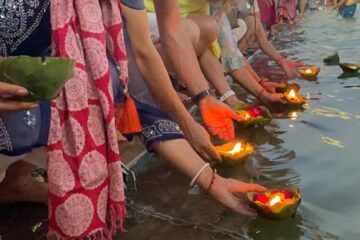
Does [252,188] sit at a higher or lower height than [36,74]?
lower

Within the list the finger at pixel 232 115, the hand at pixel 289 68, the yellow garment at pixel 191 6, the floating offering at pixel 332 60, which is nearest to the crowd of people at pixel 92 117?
the finger at pixel 232 115

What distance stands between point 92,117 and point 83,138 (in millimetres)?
74

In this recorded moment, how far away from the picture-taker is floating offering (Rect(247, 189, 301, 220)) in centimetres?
182

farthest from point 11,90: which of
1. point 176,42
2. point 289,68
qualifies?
point 289,68

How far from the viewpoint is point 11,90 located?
133 centimetres

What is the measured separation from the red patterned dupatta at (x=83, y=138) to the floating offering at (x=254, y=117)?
1.30 metres

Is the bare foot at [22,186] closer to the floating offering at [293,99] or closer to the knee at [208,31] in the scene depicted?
the knee at [208,31]

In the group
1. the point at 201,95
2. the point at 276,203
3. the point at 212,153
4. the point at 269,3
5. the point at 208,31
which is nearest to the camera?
the point at 276,203

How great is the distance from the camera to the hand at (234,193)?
1937mm

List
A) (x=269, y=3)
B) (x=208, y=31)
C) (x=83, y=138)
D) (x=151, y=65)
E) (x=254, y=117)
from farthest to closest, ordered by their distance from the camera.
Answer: (x=269, y=3)
(x=208, y=31)
(x=254, y=117)
(x=151, y=65)
(x=83, y=138)

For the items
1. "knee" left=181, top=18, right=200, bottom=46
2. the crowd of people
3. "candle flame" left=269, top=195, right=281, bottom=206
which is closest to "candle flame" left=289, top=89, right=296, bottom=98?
"knee" left=181, top=18, right=200, bottom=46

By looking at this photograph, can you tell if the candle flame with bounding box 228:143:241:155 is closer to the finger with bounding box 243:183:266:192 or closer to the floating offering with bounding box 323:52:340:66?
the finger with bounding box 243:183:266:192

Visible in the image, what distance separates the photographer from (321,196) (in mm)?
2043

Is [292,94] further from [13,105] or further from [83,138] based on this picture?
[13,105]
